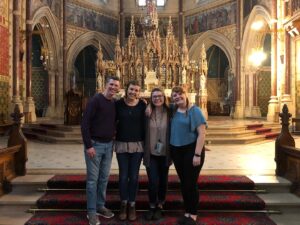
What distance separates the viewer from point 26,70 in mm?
13445

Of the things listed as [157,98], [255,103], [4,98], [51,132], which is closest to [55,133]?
[51,132]

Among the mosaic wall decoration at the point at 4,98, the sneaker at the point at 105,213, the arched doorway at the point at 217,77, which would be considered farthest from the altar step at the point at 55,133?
the arched doorway at the point at 217,77

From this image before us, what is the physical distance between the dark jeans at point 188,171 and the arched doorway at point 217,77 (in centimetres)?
1606

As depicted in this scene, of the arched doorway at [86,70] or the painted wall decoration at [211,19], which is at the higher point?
the painted wall decoration at [211,19]

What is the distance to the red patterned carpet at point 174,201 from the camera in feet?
13.1

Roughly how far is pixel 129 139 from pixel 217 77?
17.5m

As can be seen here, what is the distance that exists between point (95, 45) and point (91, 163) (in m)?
16.3

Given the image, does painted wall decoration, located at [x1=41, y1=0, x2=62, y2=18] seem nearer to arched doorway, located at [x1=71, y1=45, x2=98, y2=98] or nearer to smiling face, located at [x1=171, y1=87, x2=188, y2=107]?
arched doorway, located at [x1=71, y1=45, x2=98, y2=98]

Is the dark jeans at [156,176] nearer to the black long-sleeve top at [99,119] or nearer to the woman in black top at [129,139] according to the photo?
the woman in black top at [129,139]

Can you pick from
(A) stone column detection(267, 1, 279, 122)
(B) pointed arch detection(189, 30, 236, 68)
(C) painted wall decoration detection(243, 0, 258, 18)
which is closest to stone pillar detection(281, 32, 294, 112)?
(A) stone column detection(267, 1, 279, 122)

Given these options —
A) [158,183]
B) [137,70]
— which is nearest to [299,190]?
[158,183]

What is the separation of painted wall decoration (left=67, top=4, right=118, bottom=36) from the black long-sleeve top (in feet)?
48.2

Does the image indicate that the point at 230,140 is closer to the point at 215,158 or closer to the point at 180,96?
the point at 215,158

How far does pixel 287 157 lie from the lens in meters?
5.12
